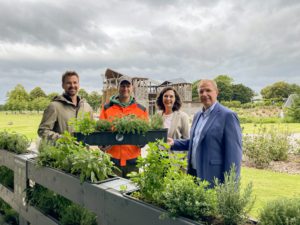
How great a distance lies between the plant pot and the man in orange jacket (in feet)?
2.42

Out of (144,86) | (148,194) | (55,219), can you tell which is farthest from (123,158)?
(144,86)

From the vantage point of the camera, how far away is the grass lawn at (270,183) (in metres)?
6.18

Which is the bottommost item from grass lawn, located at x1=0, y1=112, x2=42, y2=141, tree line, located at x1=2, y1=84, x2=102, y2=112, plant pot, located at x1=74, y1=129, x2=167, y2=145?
grass lawn, located at x1=0, y1=112, x2=42, y2=141

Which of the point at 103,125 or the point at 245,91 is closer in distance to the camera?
the point at 103,125

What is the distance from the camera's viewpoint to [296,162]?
9.96m

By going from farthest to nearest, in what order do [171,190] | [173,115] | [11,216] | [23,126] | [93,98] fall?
[93,98], [23,126], [173,115], [11,216], [171,190]

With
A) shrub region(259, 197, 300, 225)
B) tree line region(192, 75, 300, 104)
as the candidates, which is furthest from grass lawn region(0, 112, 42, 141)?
tree line region(192, 75, 300, 104)

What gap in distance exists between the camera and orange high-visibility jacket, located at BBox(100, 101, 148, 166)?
3.85m

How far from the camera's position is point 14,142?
3992 millimetres

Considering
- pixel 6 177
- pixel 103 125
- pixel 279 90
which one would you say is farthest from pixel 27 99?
pixel 103 125

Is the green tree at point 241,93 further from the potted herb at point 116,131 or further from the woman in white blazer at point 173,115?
the potted herb at point 116,131

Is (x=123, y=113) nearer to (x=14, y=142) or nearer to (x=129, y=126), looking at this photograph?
(x=129, y=126)

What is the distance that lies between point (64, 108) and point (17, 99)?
9843 cm

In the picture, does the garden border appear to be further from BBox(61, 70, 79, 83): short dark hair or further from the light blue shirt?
the light blue shirt
